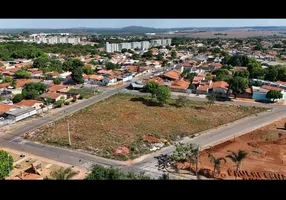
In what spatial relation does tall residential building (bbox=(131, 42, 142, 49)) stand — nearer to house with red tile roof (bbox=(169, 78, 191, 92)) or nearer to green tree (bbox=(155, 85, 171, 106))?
house with red tile roof (bbox=(169, 78, 191, 92))

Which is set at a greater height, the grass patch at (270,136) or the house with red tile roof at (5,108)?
the house with red tile roof at (5,108)

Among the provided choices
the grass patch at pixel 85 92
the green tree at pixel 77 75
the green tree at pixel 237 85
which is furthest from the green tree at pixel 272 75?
the green tree at pixel 77 75

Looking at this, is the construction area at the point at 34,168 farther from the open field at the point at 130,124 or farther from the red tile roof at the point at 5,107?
the red tile roof at the point at 5,107

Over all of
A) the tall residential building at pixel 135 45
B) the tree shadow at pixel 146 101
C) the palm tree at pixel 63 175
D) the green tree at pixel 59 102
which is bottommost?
the tree shadow at pixel 146 101

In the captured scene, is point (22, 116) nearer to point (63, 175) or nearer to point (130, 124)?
point (130, 124)

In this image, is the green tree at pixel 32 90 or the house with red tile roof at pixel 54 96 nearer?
the green tree at pixel 32 90

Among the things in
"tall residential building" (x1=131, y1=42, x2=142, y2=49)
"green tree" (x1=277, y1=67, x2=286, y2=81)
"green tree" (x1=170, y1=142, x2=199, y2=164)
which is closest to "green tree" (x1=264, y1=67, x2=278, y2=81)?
"green tree" (x1=277, y1=67, x2=286, y2=81)
